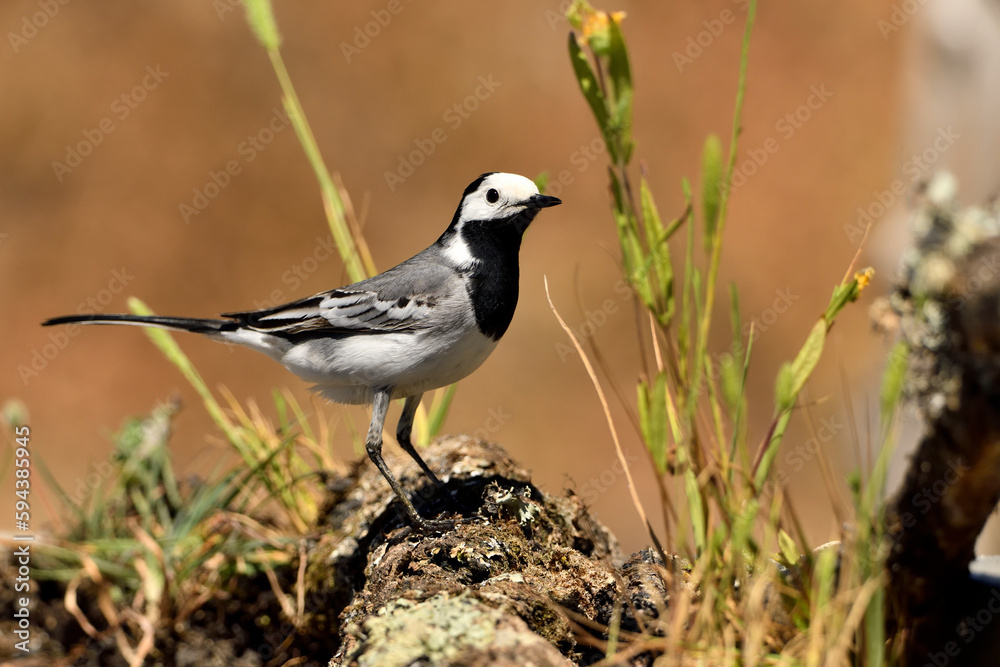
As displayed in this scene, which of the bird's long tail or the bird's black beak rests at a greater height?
the bird's long tail

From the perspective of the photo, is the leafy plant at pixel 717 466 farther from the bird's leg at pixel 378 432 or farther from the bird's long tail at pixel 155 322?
the bird's long tail at pixel 155 322

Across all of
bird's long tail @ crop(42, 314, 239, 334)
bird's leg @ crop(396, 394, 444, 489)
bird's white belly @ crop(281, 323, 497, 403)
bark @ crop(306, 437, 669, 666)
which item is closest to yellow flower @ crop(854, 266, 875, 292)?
bark @ crop(306, 437, 669, 666)

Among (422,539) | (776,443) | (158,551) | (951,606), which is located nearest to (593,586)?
(422,539)

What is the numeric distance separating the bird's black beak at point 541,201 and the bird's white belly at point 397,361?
63 cm

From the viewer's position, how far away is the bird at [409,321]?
10.6 feet

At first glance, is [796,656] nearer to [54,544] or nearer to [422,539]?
[422,539]

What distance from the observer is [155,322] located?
354 centimetres

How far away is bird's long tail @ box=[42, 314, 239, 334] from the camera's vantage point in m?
3.38

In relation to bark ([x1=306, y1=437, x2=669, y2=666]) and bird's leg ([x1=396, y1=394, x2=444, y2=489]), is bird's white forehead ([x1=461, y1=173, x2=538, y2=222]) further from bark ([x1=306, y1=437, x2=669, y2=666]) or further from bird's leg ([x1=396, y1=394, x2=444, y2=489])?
bark ([x1=306, y1=437, x2=669, y2=666])

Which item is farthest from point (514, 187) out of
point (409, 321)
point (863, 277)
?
point (863, 277)

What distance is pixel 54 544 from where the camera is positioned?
2.95 m

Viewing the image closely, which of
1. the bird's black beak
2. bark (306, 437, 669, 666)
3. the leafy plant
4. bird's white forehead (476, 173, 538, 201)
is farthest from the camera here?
bird's white forehead (476, 173, 538, 201)

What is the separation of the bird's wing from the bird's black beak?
0.47m

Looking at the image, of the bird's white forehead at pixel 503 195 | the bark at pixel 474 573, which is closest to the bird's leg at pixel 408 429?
the bark at pixel 474 573
